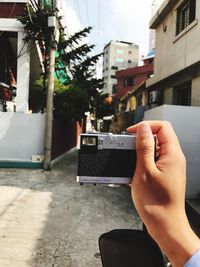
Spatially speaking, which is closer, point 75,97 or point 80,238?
point 80,238

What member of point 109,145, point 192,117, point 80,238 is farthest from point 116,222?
point 109,145

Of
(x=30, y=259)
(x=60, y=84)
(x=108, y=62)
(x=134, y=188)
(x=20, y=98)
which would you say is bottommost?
(x=30, y=259)

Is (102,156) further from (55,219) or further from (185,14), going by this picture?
(185,14)

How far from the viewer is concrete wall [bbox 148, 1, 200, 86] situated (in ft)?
24.1

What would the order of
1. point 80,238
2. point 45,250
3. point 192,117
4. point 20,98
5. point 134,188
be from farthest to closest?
1. point 20,98
2. point 192,117
3. point 80,238
4. point 45,250
5. point 134,188

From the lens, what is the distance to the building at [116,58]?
60775 millimetres

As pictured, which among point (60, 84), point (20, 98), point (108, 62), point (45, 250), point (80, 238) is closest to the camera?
point (45, 250)

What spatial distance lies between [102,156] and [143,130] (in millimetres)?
257

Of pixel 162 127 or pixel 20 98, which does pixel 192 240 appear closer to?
pixel 162 127

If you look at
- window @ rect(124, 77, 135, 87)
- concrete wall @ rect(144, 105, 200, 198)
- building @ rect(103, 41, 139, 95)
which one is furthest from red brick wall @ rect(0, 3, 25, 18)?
building @ rect(103, 41, 139, 95)

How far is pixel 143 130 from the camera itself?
29.5 inches

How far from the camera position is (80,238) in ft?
13.2

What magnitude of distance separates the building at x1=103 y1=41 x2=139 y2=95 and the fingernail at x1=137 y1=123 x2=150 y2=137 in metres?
59.7

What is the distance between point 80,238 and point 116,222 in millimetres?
880
